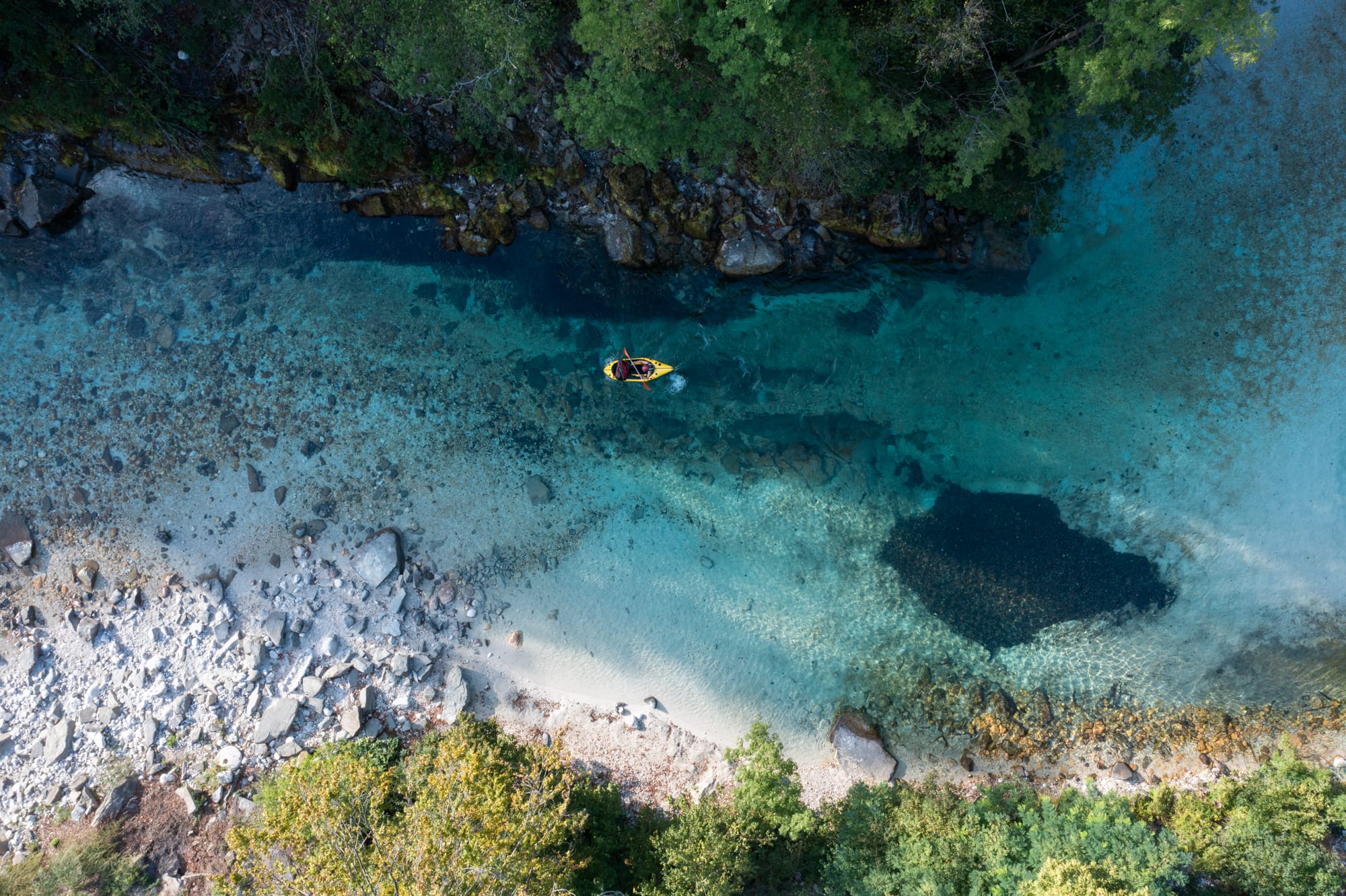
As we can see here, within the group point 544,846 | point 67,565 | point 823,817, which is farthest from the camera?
point 67,565

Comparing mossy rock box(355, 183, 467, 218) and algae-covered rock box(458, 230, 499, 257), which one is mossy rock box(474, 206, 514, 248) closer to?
algae-covered rock box(458, 230, 499, 257)

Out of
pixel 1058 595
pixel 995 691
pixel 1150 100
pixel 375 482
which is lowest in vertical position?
pixel 995 691

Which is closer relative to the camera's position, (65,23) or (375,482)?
(65,23)

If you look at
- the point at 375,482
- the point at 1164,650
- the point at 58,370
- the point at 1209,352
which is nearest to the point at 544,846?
the point at 375,482

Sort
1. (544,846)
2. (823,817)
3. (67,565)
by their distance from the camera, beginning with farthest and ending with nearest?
1. (67,565)
2. (823,817)
3. (544,846)

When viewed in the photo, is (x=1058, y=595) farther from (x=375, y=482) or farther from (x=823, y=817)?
(x=375, y=482)

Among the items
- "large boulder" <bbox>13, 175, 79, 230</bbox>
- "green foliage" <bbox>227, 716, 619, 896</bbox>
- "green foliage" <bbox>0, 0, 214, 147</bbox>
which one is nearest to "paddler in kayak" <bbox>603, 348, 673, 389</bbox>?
"green foliage" <bbox>227, 716, 619, 896</bbox>

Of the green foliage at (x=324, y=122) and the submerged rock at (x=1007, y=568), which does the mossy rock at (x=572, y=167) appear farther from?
the submerged rock at (x=1007, y=568)
